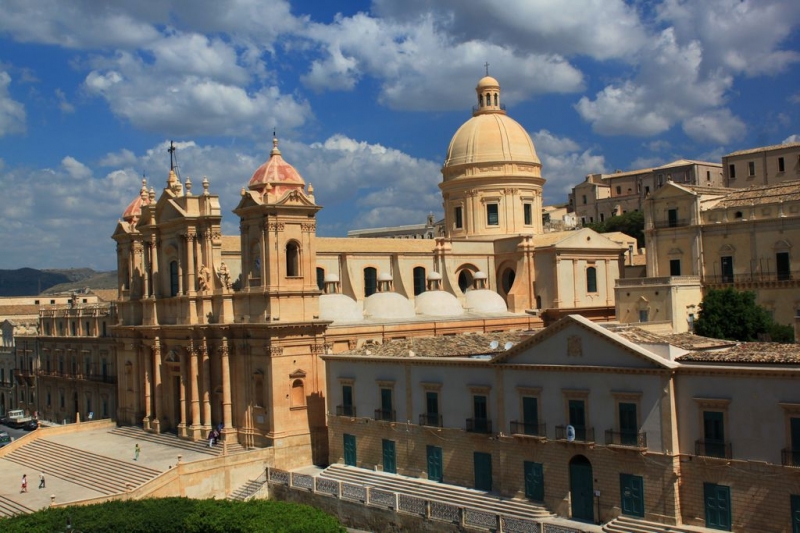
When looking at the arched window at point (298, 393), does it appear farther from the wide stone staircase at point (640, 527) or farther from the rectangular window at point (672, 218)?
the rectangular window at point (672, 218)

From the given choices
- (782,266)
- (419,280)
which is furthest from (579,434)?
(419,280)

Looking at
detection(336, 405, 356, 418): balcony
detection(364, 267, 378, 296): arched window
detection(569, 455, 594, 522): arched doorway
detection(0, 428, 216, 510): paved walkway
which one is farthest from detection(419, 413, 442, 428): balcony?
detection(364, 267, 378, 296): arched window

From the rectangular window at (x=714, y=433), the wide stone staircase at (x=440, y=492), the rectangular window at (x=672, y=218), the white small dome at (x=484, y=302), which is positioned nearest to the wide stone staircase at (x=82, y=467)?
the wide stone staircase at (x=440, y=492)

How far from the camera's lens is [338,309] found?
1735 inches

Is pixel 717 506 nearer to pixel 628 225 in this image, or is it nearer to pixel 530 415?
pixel 530 415

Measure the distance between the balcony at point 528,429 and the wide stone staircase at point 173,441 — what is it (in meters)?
14.2

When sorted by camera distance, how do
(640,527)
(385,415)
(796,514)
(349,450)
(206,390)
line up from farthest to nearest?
(206,390), (349,450), (385,415), (640,527), (796,514)

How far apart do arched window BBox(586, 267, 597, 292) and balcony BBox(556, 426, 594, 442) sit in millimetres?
25961

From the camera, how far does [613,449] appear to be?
Answer: 87.9 ft

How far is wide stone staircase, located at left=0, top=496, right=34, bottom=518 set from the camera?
3484cm

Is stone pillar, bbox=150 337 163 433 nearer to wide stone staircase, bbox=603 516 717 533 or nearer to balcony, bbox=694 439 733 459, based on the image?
wide stone staircase, bbox=603 516 717 533

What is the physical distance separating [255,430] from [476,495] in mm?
12588

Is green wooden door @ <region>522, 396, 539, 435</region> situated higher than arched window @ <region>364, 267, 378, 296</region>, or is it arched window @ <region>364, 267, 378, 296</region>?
arched window @ <region>364, 267, 378, 296</region>

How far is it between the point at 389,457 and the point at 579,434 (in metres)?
Result: 9.07
